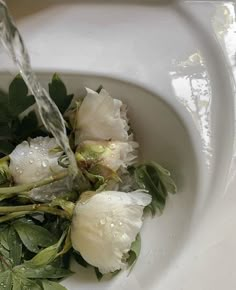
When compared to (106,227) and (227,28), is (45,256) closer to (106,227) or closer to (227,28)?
(106,227)

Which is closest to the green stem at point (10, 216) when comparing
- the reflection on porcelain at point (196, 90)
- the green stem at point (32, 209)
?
the green stem at point (32, 209)

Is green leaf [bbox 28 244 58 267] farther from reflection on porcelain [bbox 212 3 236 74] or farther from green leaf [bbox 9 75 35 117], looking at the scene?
reflection on porcelain [bbox 212 3 236 74]

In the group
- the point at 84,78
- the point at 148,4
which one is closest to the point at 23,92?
the point at 84,78

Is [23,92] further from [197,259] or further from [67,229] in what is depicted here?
[197,259]

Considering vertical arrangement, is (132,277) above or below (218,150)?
below

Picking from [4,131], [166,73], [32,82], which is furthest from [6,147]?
[166,73]

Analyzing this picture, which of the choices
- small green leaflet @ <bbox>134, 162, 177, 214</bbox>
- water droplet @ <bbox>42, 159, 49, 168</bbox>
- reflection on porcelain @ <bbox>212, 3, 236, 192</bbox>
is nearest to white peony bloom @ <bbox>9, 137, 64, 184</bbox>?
water droplet @ <bbox>42, 159, 49, 168</bbox>
